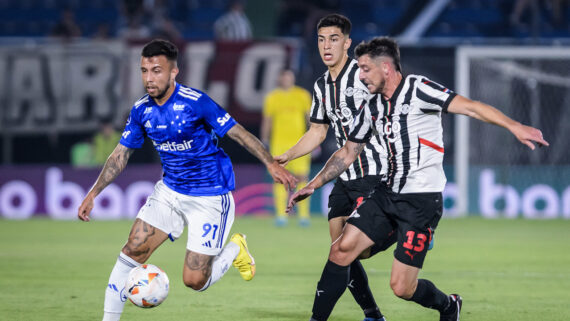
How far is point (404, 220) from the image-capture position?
5914mm

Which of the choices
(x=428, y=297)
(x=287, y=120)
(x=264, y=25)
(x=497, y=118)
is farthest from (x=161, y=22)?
(x=497, y=118)

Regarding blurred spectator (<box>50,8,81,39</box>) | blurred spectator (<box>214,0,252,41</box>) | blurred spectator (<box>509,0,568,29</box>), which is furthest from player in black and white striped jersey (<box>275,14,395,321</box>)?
blurred spectator (<box>509,0,568,29</box>)

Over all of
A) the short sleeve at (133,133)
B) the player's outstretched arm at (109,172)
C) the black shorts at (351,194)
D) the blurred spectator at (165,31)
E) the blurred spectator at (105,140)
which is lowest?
the blurred spectator at (105,140)

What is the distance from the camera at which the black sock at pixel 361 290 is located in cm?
641

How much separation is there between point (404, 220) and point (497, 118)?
0.96 metres

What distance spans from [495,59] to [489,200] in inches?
109

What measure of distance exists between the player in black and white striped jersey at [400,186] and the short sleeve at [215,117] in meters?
0.70

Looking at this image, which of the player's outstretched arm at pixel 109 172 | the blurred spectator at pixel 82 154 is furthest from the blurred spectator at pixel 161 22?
the player's outstretched arm at pixel 109 172

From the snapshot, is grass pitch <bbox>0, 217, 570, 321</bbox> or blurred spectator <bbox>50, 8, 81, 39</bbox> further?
blurred spectator <bbox>50, 8, 81, 39</bbox>

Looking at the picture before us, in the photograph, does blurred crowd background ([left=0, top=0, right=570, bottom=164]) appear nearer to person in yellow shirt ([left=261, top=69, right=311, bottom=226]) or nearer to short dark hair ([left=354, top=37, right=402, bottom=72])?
person in yellow shirt ([left=261, top=69, right=311, bottom=226])

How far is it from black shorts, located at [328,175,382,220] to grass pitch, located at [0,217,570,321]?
33.4 inches

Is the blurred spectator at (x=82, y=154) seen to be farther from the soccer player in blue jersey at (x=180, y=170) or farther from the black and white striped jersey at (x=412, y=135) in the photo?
the black and white striped jersey at (x=412, y=135)

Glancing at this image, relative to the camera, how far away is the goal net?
16.5m

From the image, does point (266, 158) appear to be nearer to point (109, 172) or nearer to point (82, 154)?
point (109, 172)
